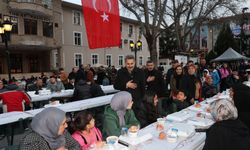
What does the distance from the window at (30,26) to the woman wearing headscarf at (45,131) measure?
72.6ft

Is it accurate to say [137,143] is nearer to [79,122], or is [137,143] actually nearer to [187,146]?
[187,146]

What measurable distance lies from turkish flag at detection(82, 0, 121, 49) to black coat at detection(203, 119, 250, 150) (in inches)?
94.2

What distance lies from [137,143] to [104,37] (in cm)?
204

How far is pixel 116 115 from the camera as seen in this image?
339 cm

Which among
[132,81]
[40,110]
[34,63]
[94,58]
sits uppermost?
[94,58]

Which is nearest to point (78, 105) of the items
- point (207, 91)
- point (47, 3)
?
point (207, 91)

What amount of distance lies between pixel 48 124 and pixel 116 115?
130 centimetres

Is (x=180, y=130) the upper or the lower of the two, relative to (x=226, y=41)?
lower

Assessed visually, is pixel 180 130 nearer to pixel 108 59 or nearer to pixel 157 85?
pixel 157 85

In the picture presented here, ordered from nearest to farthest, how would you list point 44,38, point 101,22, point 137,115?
point 101,22
point 137,115
point 44,38

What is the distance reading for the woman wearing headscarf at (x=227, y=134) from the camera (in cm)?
215

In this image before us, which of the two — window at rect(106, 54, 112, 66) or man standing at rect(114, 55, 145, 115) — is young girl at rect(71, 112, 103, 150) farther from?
window at rect(106, 54, 112, 66)

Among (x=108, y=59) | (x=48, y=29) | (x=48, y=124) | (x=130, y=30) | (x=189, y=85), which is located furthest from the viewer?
(x=130, y=30)

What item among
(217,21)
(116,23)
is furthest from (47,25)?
(116,23)
